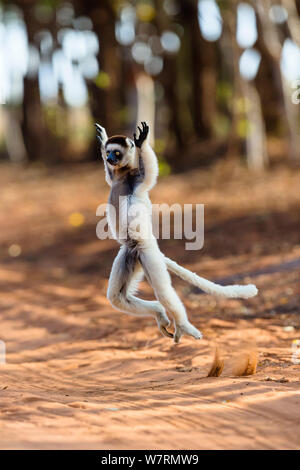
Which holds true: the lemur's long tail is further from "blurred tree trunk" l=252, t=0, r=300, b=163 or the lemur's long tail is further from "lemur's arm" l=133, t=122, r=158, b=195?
"blurred tree trunk" l=252, t=0, r=300, b=163

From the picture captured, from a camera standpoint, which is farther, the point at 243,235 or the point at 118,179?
the point at 243,235

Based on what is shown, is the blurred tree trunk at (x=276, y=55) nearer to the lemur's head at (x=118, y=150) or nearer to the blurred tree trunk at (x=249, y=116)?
the blurred tree trunk at (x=249, y=116)

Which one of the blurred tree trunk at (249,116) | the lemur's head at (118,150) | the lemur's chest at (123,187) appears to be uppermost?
the blurred tree trunk at (249,116)

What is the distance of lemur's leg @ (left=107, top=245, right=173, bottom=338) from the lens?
195 inches

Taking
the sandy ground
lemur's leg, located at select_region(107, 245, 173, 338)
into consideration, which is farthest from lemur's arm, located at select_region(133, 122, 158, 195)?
the sandy ground

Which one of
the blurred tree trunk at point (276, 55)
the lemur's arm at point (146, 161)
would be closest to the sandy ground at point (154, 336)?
the blurred tree trunk at point (276, 55)

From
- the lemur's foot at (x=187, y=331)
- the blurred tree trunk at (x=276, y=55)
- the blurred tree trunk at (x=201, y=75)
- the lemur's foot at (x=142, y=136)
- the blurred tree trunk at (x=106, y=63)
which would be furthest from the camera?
the blurred tree trunk at (x=106, y=63)

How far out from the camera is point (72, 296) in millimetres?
9859

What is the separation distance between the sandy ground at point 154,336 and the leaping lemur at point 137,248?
0.72 metres

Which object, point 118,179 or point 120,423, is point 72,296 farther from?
point 120,423

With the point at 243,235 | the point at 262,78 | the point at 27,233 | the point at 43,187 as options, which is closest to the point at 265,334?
the point at 243,235

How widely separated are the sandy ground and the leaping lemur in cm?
72

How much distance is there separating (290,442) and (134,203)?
2.16 m

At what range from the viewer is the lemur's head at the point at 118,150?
4648mm
